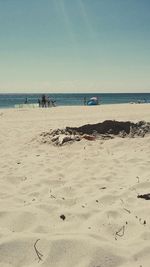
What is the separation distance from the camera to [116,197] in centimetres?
506

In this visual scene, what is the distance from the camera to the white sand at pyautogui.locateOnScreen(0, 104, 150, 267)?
139 inches

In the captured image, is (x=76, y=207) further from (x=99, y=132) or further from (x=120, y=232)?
(x=99, y=132)

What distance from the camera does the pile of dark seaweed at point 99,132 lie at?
368 inches

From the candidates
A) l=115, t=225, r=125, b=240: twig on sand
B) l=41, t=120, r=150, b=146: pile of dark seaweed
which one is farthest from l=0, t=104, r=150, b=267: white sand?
l=41, t=120, r=150, b=146: pile of dark seaweed

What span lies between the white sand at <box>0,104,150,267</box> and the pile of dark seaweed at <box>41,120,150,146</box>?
1063 millimetres

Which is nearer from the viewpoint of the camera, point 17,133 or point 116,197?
point 116,197

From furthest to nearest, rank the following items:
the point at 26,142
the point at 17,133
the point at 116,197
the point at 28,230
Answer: the point at 17,133, the point at 26,142, the point at 116,197, the point at 28,230

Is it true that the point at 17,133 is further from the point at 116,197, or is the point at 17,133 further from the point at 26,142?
the point at 116,197

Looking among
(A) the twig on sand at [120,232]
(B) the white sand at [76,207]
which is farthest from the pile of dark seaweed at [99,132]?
(A) the twig on sand at [120,232]

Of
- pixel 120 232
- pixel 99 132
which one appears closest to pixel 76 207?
pixel 120 232

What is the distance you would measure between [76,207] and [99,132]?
5.24m

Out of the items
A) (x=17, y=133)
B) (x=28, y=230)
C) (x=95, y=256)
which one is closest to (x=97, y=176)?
(x=28, y=230)

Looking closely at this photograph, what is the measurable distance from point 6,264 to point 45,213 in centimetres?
120

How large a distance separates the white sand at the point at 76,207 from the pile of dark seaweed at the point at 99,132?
41.9 inches
